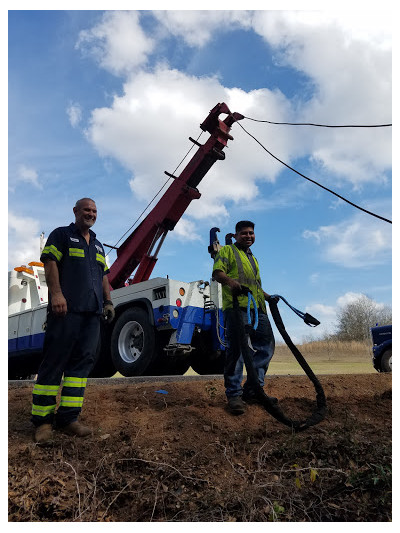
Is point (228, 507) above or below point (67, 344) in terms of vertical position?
below

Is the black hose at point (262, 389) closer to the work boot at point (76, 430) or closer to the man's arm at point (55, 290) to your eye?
the work boot at point (76, 430)

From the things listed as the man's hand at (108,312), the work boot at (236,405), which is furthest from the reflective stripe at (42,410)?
the work boot at (236,405)

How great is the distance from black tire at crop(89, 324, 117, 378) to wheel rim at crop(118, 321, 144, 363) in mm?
509

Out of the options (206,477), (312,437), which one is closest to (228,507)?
(206,477)

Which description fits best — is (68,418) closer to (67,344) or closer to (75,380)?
(75,380)

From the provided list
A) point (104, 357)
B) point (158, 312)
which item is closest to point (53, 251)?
point (158, 312)

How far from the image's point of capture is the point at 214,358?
8445 mm

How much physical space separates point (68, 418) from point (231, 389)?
1.47 meters

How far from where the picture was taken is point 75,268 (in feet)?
12.7

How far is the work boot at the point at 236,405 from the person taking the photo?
13.1 ft

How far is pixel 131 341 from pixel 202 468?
5.01 m

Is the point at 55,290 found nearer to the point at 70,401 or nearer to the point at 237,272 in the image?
the point at 70,401

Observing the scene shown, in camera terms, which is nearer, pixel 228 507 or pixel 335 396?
pixel 228 507

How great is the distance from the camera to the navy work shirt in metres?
3.80
